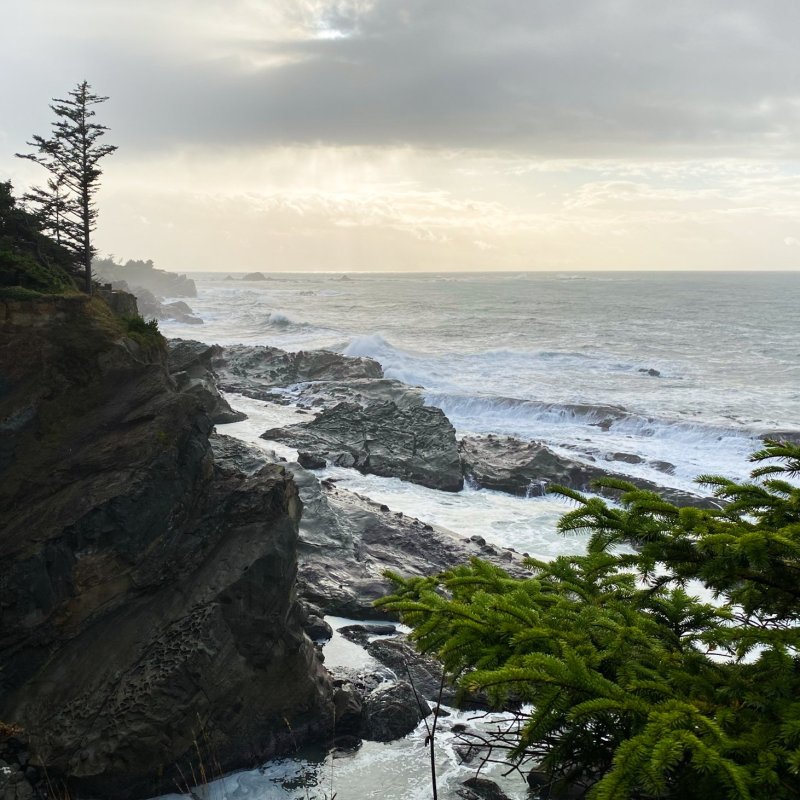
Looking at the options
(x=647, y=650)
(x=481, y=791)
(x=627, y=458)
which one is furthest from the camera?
(x=627, y=458)

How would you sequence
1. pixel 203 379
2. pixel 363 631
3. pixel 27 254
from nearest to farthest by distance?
pixel 363 631 < pixel 27 254 < pixel 203 379

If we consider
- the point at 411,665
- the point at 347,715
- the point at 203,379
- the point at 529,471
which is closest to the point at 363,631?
the point at 411,665

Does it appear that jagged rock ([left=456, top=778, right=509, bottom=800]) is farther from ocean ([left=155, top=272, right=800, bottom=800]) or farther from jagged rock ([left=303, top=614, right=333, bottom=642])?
jagged rock ([left=303, top=614, right=333, bottom=642])

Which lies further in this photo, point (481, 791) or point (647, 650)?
point (481, 791)

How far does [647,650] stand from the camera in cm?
481

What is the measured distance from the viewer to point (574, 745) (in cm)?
443

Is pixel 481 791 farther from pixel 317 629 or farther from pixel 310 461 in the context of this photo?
pixel 310 461

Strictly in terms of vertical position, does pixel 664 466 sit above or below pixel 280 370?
below

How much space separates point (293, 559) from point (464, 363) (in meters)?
45.1

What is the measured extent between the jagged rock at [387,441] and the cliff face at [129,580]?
13.1 m

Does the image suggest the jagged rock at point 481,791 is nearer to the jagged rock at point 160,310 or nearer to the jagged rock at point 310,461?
the jagged rock at point 310,461

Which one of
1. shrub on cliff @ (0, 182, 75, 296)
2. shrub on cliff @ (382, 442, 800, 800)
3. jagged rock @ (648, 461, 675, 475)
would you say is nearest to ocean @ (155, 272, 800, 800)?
jagged rock @ (648, 461, 675, 475)

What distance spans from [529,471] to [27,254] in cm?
1719

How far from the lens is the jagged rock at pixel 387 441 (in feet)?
85.6
